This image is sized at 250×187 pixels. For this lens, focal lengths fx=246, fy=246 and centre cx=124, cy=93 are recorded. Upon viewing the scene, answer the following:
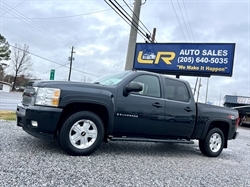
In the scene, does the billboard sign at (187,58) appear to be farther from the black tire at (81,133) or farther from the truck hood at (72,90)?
the black tire at (81,133)

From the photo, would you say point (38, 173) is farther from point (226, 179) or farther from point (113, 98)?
point (226, 179)

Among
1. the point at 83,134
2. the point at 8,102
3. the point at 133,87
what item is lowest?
the point at 8,102

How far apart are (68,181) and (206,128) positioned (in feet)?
13.2

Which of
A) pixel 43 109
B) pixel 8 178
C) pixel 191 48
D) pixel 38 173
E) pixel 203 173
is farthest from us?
pixel 191 48

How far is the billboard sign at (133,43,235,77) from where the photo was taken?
15.6 metres

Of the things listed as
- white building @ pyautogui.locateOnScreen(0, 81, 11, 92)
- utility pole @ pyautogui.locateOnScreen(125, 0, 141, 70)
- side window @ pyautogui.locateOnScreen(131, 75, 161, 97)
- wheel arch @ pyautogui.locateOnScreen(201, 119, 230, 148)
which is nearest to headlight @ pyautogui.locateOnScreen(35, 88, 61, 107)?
side window @ pyautogui.locateOnScreen(131, 75, 161, 97)

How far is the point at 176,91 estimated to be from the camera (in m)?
5.97

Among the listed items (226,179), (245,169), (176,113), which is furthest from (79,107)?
(245,169)

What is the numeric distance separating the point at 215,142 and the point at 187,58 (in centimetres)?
1072

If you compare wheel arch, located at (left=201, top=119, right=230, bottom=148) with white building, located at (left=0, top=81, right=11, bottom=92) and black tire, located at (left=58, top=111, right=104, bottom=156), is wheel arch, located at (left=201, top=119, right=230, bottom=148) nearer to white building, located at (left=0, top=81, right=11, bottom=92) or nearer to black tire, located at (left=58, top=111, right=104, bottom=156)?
black tire, located at (left=58, top=111, right=104, bottom=156)

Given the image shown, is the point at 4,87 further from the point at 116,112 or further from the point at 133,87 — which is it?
the point at 133,87

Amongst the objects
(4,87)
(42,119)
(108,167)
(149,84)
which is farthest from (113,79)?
(4,87)

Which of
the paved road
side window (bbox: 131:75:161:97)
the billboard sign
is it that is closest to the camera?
side window (bbox: 131:75:161:97)

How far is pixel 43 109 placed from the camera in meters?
4.28
